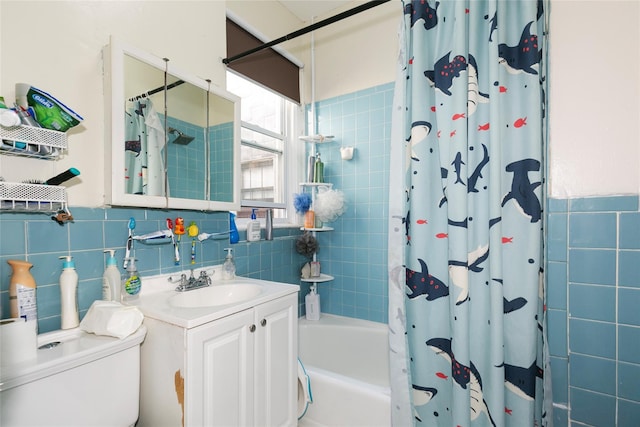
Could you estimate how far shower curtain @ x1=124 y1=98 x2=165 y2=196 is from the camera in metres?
1.21

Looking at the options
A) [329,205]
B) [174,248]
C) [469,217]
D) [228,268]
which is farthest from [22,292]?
[329,205]

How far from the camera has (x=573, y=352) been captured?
100 cm

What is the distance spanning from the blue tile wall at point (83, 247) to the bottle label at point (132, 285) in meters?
0.08

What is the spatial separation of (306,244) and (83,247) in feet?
4.48

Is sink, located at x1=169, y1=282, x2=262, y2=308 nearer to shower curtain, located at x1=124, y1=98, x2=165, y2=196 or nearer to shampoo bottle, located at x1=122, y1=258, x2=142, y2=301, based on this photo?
shampoo bottle, located at x1=122, y1=258, x2=142, y2=301

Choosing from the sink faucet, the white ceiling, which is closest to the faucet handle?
the sink faucet

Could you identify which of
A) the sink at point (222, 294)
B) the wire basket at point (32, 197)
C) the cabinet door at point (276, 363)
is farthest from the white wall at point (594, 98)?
the wire basket at point (32, 197)

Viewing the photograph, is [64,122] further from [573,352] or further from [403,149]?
[573,352]

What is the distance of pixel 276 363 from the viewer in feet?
4.28

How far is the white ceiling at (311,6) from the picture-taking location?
88.0 inches

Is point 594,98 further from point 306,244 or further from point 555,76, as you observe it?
point 306,244

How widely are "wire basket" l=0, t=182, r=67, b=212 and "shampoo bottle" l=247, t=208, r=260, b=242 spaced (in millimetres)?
944

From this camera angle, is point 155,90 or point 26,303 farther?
point 155,90

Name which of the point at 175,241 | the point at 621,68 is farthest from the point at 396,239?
the point at 175,241
